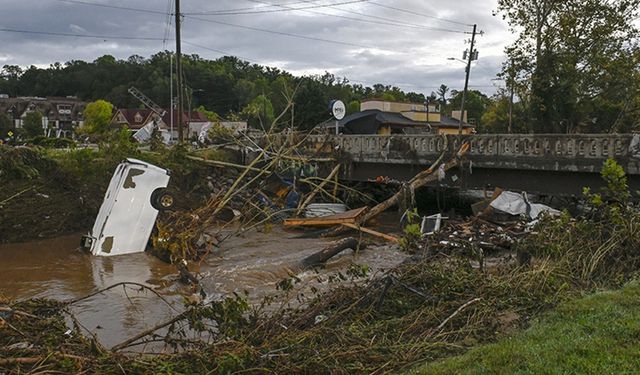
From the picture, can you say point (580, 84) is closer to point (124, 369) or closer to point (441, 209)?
point (441, 209)

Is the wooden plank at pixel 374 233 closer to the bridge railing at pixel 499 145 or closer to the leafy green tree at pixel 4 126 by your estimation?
the bridge railing at pixel 499 145

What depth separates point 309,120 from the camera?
53.4 m

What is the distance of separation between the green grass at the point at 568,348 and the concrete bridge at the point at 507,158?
10258mm

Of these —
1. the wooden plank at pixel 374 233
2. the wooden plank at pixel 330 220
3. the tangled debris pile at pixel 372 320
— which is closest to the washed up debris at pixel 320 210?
the wooden plank at pixel 330 220

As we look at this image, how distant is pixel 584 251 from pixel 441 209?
44.7 feet

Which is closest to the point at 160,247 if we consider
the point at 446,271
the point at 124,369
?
the point at 446,271

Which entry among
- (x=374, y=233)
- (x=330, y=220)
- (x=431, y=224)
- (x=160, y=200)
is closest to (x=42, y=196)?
(x=160, y=200)

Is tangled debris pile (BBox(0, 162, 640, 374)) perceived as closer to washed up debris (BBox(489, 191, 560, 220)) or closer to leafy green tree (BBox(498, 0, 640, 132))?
washed up debris (BBox(489, 191, 560, 220))

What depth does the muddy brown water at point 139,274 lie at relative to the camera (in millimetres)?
9805

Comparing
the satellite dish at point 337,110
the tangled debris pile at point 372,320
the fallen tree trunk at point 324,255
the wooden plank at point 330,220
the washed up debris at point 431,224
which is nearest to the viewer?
the tangled debris pile at point 372,320

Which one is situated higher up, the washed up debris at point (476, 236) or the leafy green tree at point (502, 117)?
the leafy green tree at point (502, 117)

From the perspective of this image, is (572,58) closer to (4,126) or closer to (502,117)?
(502,117)

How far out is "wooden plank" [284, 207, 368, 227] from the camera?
701 inches

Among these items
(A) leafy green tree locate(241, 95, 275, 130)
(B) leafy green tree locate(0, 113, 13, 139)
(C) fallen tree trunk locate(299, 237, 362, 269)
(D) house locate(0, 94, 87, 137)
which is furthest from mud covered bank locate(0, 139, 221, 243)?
(D) house locate(0, 94, 87, 137)
